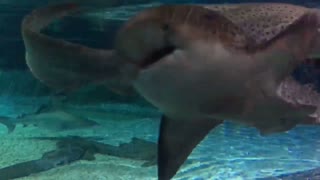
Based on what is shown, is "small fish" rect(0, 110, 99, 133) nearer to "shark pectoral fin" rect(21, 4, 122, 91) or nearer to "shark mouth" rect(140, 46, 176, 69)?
"shark pectoral fin" rect(21, 4, 122, 91)

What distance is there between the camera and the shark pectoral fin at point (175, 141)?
2.53m

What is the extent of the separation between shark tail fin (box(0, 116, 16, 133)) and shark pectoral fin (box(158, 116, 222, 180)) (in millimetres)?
5842

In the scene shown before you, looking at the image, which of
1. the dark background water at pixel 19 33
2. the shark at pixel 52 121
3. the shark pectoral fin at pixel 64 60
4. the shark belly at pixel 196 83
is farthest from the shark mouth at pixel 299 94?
the shark at pixel 52 121

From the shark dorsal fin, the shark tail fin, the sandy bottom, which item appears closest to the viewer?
the shark dorsal fin

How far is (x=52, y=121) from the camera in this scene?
8109 millimetres

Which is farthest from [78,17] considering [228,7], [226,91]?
[226,91]

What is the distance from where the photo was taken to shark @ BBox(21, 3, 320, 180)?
1.83 metres

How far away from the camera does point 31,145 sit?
661 centimetres

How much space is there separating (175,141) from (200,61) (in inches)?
31.7

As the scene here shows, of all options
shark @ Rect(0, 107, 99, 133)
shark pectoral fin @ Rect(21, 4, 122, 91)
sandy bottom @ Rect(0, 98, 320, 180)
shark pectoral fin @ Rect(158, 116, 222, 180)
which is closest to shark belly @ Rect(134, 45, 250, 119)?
shark pectoral fin @ Rect(21, 4, 122, 91)

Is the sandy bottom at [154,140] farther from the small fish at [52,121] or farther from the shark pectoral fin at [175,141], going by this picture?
the shark pectoral fin at [175,141]

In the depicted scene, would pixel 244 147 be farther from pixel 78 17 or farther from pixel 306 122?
pixel 306 122

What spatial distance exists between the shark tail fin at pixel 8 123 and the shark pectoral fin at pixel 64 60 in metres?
6.08

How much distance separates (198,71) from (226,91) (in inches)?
7.8
